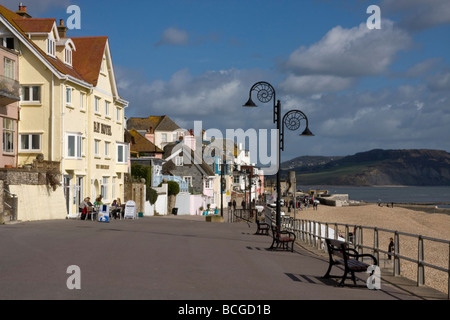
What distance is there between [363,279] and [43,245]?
9.26 metres

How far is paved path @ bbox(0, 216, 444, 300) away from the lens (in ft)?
32.6

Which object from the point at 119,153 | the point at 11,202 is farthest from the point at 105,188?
the point at 11,202

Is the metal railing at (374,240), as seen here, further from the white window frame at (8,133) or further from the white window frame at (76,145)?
the white window frame at (8,133)

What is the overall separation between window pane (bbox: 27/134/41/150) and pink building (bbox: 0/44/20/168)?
0.93 m

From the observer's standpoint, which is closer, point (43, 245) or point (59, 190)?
point (43, 245)

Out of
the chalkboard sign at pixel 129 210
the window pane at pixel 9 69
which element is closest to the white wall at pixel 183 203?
the chalkboard sign at pixel 129 210

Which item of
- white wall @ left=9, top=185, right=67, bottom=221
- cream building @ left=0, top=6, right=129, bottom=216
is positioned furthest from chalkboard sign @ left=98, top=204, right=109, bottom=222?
cream building @ left=0, top=6, right=129, bottom=216

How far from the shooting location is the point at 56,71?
122 feet

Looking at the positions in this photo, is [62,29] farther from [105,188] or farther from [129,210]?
[129,210]

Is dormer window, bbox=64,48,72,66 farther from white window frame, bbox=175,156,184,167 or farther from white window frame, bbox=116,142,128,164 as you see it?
white window frame, bbox=175,156,184,167

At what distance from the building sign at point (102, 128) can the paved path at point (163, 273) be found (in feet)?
86.2

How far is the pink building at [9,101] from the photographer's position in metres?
33.3
